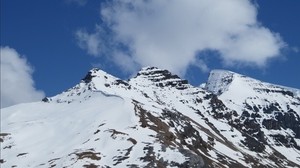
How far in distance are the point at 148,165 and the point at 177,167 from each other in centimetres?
858

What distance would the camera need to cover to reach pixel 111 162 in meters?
182

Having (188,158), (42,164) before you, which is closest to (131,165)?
(188,158)

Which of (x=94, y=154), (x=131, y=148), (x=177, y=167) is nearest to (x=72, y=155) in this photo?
(x=94, y=154)

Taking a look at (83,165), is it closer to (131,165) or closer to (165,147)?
(131,165)

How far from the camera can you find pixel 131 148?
19338 centimetres

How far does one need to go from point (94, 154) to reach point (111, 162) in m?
10.6

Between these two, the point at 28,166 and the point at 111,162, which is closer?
the point at 111,162

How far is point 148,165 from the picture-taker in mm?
173875

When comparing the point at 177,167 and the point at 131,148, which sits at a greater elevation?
→ the point at 131,148

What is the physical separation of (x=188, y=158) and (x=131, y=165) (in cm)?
1719

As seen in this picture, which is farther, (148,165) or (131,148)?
(131,148)

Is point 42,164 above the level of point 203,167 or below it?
above

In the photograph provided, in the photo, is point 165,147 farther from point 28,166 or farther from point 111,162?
point 28,166

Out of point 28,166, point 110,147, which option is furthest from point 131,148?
point 28,166
